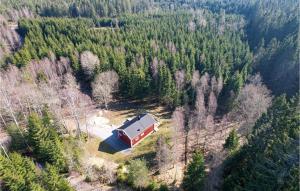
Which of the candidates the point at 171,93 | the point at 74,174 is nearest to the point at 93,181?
the point at 74,174

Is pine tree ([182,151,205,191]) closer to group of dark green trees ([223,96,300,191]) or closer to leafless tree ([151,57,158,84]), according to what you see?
group of dark green trees ([223,96,300,191])

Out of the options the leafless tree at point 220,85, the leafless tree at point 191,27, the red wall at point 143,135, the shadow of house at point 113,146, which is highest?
the leafless tree at point 191,27

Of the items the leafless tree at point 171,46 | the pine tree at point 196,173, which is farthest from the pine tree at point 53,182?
the leafless tree at point 171,46

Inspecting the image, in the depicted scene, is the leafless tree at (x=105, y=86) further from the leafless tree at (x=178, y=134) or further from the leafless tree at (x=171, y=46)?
the leafless tree at (x=171, y=46)

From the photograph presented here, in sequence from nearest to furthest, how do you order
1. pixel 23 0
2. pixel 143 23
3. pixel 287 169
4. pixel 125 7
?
pixel 287 169
pixel 143 23
pixel 125 7
pixel 23 0

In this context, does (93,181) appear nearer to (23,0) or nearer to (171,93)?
(171,93)

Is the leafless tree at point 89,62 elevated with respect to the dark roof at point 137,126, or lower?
elevated

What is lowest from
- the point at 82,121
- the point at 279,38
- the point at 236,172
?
the point at 82,121
